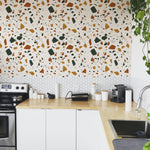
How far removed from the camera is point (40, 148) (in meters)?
2.81

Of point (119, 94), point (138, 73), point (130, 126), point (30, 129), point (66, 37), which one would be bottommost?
point (30, 129)

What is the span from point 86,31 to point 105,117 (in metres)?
1.63

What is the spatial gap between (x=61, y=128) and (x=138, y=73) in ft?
4.42

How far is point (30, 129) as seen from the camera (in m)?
2.79

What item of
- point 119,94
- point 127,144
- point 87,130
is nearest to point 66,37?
point 119,94

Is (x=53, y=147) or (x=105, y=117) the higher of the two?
(x=105, y=117)

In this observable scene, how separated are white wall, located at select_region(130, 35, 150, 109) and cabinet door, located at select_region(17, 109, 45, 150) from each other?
4.54 feet

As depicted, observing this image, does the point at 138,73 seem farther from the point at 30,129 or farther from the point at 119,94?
the point at 30,129

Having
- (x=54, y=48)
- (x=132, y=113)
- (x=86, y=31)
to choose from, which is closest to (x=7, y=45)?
(x=54, y=48)

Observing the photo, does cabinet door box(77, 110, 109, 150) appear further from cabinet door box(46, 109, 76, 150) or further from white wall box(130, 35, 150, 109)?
white wall box(130, 35, 150, 109)

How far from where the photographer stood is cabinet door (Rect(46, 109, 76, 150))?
9.02ft

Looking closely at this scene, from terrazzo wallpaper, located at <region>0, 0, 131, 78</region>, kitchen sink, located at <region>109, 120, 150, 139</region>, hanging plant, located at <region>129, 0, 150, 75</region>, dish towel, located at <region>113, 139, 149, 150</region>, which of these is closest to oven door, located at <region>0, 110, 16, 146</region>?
terrazzo wallpaper, located at <region>0, 0, 131, 78</region>

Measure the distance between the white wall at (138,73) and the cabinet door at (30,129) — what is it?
1382mm

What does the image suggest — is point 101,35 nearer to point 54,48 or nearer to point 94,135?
point 54,48
